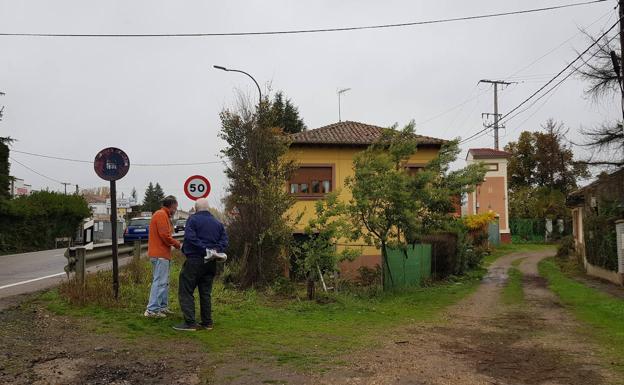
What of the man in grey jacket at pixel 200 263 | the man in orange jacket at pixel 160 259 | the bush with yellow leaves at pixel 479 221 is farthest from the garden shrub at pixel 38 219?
the man in grey jacket at pixel 200 263

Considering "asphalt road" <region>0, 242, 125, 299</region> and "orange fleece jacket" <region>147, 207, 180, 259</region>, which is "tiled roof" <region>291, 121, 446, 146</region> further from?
"orange fleece jacket" <region>147, 207, 180, 259</region>

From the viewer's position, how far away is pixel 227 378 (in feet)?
18.3

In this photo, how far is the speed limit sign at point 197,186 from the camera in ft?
44.3

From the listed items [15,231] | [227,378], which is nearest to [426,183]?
[227,378]

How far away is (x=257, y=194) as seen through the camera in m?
13.5

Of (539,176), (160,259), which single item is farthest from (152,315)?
(539,176)

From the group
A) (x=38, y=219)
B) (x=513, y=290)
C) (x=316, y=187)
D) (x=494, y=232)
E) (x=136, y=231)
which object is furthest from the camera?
(x=494, y=232)

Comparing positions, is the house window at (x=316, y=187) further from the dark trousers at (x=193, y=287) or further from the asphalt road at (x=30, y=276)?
the dark trousers at (x=193, y=287)

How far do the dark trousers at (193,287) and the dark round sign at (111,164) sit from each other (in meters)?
2.54

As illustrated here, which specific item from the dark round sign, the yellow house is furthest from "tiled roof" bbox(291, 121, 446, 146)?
the dark round sign

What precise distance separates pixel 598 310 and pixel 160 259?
9.01 metres

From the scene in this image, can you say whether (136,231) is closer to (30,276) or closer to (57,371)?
(30,276)

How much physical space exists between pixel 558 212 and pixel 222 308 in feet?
161

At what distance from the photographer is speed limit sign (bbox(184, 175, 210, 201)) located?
1349 cm
